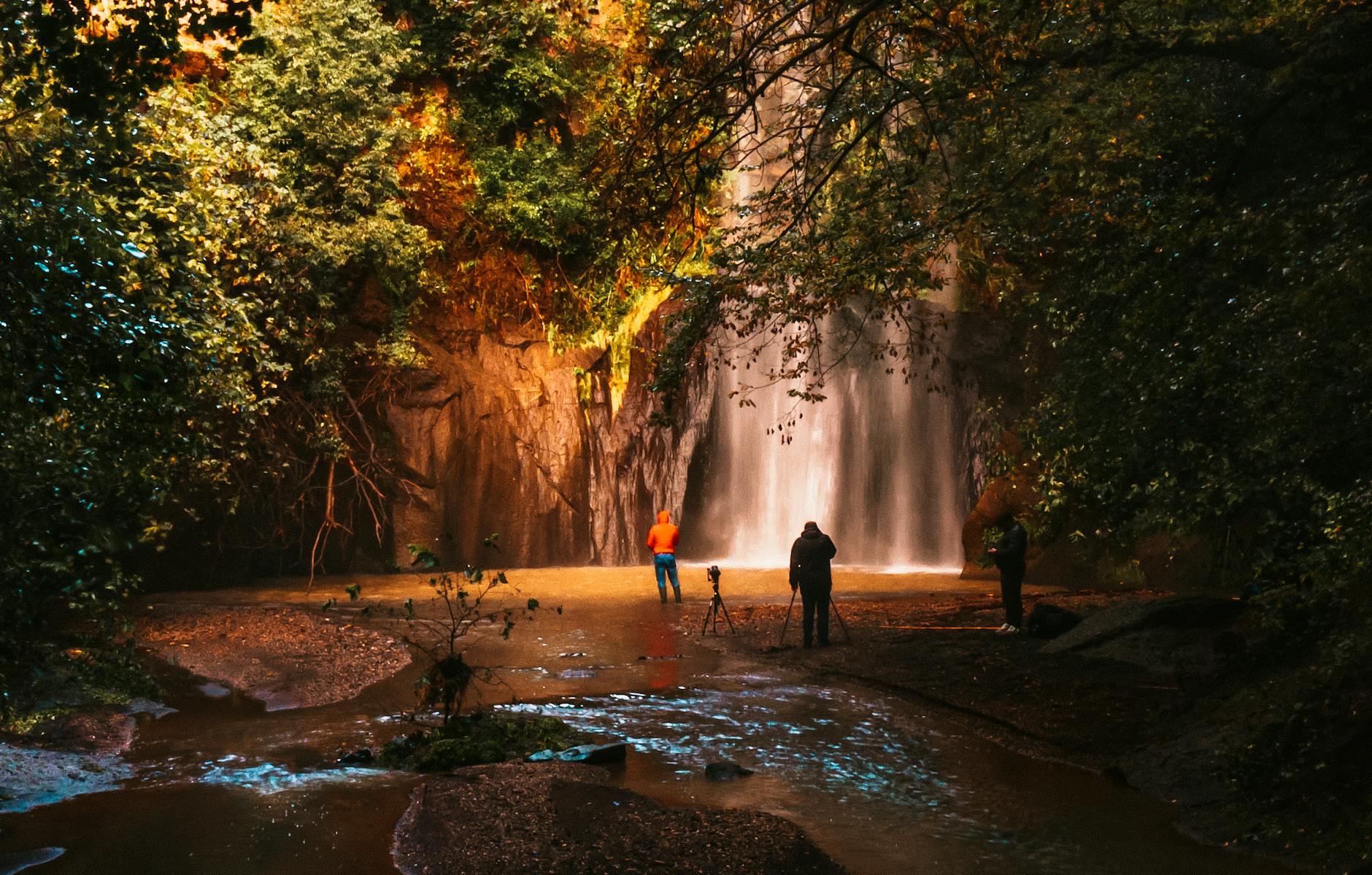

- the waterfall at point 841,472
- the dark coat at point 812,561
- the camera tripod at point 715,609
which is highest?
the waterfall at point 841,472

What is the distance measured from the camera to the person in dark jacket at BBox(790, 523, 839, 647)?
1304cm

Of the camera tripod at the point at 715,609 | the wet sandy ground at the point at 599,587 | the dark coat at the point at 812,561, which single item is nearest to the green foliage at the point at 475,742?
the dark coat at the point at 812,561

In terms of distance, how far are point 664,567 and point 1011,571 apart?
Result: 240 inches

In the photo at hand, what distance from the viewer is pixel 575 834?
5977 millimetres

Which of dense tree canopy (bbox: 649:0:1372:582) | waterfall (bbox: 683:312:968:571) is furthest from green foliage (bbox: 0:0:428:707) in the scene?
waterfall (bbox: 683:312:968:571)

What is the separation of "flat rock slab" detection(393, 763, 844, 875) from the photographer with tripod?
6359mm

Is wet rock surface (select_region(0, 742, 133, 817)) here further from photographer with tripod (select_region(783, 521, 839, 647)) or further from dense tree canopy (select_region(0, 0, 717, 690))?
photographer with tripod (select_region(783, 521, 839, 647))

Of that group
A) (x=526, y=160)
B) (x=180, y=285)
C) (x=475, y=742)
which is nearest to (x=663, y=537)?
(x=180, y=285)

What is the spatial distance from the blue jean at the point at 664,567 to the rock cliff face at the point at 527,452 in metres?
7.57

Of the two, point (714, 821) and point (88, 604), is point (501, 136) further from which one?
point (714, 821)

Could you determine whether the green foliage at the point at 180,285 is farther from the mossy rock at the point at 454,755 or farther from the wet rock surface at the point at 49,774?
the mossy rock at the point at 454,755

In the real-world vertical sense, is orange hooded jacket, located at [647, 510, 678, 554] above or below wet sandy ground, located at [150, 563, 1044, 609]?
above

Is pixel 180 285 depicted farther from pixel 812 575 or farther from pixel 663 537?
pixel 663 537

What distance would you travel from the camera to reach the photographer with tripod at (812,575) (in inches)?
513
